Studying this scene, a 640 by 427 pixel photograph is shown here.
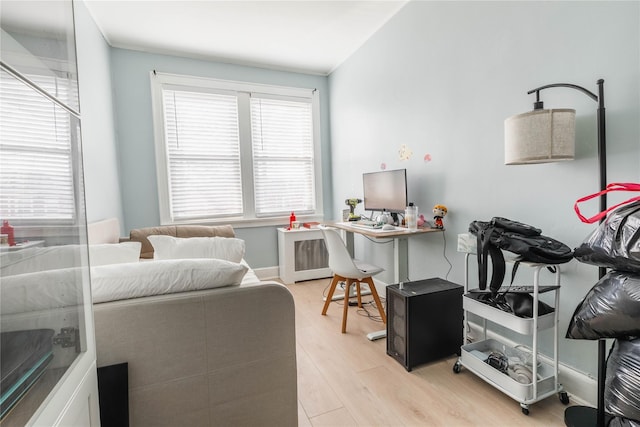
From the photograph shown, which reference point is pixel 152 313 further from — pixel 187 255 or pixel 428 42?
pixel 428 42

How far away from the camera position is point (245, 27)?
2961mm

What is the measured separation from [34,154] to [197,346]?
79 cm

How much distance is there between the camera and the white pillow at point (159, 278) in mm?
1106

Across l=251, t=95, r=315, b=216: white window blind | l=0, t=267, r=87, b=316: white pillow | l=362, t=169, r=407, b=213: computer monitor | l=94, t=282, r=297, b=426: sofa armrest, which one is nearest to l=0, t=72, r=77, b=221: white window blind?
l=0, t=267, r=87, b=316: white pillow

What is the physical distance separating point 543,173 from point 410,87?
1404 mm

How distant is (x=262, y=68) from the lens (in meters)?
3.85

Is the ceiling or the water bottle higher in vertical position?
the ceiling

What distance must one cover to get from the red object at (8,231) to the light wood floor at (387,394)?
4.59 ft

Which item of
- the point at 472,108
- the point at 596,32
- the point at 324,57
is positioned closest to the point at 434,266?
the point at 472,108

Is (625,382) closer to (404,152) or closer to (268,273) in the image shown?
(404,152)

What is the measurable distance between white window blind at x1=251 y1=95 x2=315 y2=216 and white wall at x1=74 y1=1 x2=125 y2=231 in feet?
4.93

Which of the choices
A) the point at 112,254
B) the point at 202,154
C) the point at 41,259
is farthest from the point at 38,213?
the point at 202,154

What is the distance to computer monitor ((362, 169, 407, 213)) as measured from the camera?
8.65 feet

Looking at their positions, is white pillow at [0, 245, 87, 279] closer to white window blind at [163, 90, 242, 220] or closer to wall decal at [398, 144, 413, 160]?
wall decal at [398, 144, 413, 160]
